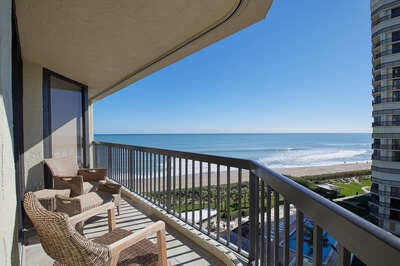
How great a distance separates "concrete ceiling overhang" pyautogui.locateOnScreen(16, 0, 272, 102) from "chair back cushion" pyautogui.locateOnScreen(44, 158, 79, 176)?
1.59 m

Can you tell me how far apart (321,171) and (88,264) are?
72.8 ft

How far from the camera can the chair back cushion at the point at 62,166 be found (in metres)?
3.39

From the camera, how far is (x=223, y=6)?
192 cm

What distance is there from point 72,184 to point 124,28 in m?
2.21

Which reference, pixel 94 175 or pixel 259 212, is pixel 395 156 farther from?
pixel 94 175

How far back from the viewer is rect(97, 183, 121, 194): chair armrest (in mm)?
3074

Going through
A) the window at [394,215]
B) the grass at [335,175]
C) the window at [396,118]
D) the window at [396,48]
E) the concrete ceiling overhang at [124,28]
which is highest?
the window at [396,48]

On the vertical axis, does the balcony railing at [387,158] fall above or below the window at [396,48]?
below

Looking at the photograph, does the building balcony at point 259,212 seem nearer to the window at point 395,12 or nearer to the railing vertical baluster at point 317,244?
the railing vertical baluster at point 317,244

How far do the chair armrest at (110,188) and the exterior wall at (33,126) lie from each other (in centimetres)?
119

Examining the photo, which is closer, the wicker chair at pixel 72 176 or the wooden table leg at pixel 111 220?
the wooden table leg at pixel 111 220

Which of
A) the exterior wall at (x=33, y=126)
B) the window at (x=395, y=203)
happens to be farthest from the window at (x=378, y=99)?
the exterior wall at (x=33, y=126)

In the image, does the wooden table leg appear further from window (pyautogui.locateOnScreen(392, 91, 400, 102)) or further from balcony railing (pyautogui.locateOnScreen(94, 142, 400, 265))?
window (pyautogui.locateOnScreen(392, 91, 400, 102))

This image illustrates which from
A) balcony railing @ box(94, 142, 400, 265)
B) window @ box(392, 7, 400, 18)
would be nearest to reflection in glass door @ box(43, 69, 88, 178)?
balcony railing @ box(94, 142, 400, 265)
